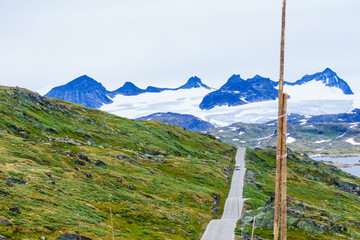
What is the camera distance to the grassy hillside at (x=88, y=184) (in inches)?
1748

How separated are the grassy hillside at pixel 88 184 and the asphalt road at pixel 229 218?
2726mm

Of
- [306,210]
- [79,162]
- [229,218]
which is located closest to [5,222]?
[79,162]

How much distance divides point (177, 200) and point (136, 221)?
29.1 m

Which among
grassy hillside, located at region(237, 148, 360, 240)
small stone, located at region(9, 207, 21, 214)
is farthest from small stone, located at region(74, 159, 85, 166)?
small stone, located at region(9, 207, 21, 214)

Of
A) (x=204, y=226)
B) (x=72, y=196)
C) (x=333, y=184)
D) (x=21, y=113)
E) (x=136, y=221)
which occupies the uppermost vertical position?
(x=21, y=113)

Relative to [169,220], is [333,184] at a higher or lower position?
lower

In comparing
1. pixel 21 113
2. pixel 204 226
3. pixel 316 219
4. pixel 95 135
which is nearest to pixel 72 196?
pixel 204 226

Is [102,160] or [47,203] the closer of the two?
[47,203]

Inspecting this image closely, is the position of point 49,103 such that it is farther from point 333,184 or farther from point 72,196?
point 333,184

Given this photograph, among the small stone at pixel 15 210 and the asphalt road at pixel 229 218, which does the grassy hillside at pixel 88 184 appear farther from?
the asphalt road at pixel 229 218

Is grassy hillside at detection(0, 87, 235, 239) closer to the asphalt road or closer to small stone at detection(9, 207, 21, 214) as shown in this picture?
small stone at detection(9, 207, 21, 214)

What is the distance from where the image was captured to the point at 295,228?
69.2 metres

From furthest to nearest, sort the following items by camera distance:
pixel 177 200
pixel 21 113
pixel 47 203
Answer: pixel 21 113, pixel 177 200, pixel 47 203

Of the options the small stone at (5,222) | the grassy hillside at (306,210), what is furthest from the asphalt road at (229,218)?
the small stone at (5,222)
